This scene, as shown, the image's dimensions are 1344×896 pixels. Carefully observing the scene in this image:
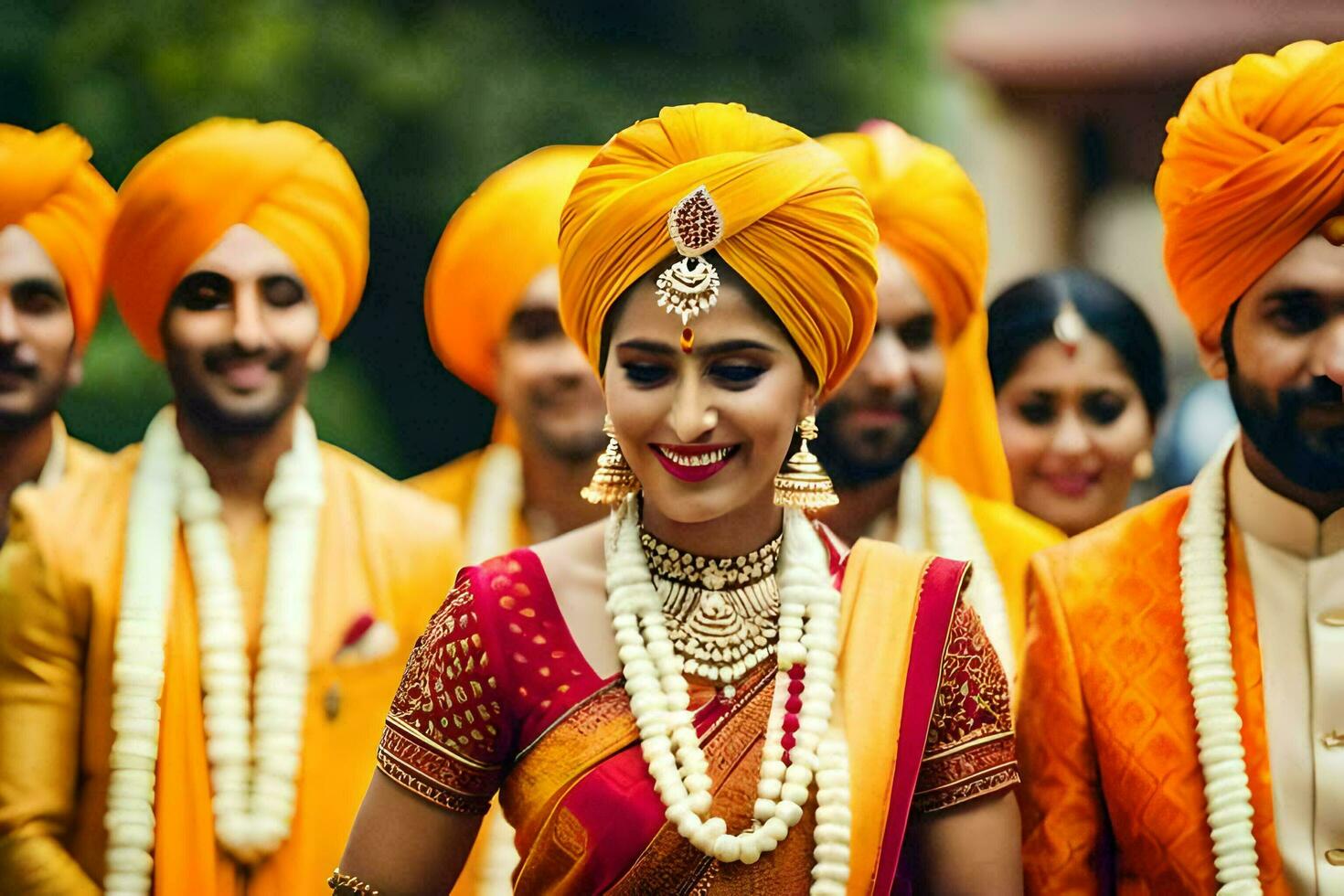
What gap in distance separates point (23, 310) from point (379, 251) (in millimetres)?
3471

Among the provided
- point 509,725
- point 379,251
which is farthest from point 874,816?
point 379,251

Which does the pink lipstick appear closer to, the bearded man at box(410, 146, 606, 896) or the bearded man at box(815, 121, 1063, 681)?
the bearded man at box(815, 121, 1063, 681)

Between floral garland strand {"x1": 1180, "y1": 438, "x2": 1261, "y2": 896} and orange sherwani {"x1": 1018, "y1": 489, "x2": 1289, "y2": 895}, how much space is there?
3 cm

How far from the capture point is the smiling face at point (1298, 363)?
3291mm

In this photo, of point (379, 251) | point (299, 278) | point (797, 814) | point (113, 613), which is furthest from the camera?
point (379, 251)

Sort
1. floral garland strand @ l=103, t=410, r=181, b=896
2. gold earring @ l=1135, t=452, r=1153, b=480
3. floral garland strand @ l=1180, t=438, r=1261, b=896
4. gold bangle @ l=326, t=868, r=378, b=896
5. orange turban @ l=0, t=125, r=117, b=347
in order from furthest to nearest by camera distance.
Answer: gold earring @ l=1135, t=452, r=1153, b=480 < orange turban @ l=0, t=125, r=117, b=347 < floral garland strand @ l=103, t=410, r=181, b=896 < floral garland strand @ l=1180, t=438, r=1261, b=896 < gold bangle @ l=326, t=868, r=378, b=896

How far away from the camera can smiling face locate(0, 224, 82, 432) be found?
455 cm

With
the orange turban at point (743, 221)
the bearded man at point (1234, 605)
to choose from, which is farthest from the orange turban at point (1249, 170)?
the orange turban at point (743, 221)

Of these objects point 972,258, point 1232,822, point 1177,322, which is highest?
point 972,258

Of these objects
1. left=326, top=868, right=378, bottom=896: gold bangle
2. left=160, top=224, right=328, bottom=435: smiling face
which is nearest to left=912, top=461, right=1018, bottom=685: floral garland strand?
left=160, top=224, right=328, bottom=435: smiling face

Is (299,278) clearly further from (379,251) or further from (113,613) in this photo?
(379,251)

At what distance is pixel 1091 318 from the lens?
4.79 meters

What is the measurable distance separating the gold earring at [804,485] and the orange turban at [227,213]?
63.5 inches

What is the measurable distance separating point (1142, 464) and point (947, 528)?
58cm
